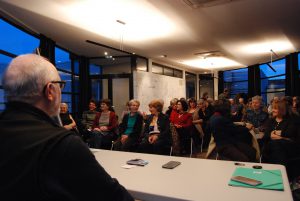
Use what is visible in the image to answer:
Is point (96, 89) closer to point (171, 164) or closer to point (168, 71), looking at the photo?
point (168, 71)

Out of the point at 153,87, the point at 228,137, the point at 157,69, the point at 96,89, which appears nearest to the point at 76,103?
the point at 96,89

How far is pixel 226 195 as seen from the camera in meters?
1.34

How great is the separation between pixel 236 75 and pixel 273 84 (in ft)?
8.42

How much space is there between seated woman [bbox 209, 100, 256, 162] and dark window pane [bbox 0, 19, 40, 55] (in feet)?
11.3

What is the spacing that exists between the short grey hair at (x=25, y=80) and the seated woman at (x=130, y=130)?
3606 mm

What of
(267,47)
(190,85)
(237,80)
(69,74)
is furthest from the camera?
(190,85)

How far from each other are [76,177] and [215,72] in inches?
485

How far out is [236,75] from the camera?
39.1 ft

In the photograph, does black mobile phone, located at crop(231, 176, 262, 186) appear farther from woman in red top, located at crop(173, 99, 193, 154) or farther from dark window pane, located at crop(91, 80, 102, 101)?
dark window pane, located at crop(91, 80, 102, 101)

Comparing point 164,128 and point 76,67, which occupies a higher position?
point 76,67

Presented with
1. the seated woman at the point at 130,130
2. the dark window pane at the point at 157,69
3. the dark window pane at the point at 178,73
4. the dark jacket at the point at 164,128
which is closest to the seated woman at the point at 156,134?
the dark jacket at the point at 164,128

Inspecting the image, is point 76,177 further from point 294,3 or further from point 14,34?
point 14,34

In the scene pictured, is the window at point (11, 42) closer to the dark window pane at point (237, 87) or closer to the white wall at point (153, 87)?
the white wall at point (153, 87)

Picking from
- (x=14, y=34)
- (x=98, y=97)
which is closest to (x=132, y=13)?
(x=14, y=34)
